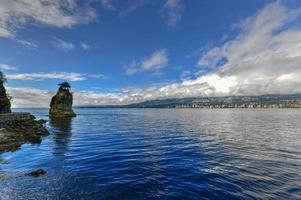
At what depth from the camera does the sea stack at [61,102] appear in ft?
411

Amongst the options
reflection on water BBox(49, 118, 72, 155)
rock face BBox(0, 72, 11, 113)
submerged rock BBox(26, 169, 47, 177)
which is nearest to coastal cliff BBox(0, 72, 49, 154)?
rock face BBox(0, 72, 11, 113)

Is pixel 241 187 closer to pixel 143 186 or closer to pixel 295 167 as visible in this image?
pixel 143 186

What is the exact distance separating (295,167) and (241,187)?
9.91 m

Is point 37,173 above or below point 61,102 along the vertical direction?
below

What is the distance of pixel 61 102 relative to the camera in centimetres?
12606

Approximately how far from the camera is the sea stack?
12531 centimetres

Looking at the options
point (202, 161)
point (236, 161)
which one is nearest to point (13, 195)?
point (202, 161)

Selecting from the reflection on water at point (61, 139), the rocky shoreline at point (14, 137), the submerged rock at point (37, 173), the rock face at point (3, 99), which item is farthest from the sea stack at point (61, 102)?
the submerged rock at point (37, 173)

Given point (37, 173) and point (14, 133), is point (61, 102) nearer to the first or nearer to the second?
point (14, 133)

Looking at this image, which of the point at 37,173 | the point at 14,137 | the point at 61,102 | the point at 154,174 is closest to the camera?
the point at 37,173

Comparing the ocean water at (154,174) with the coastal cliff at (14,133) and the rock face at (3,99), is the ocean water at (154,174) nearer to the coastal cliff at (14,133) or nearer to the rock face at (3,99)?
the coastal cliff at (14,133)

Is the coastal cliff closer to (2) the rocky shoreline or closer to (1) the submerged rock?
(2) the rocky shoreline

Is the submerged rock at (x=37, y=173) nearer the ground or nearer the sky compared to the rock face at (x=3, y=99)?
nearer the ground

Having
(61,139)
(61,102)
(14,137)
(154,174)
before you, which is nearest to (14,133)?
(14,137)
